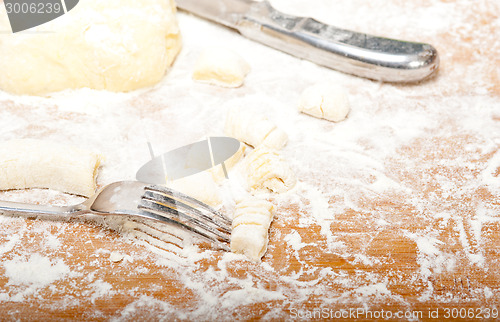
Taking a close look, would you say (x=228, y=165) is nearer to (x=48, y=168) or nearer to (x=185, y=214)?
(x=185, y=214)

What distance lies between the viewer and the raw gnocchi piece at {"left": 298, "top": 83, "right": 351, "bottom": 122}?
4.56ft

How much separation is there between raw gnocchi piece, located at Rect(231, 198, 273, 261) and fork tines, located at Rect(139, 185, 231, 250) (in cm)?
3

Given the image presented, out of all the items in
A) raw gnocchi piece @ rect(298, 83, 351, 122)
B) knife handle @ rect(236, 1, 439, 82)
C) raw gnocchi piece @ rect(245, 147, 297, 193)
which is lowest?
raw gnocchi piece @ rect(245, 147, 297, 193)

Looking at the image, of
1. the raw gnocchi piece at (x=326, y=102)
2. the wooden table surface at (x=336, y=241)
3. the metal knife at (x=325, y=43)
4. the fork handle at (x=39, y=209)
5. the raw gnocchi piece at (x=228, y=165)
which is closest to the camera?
the wooden table surface at (x=336, y=241)

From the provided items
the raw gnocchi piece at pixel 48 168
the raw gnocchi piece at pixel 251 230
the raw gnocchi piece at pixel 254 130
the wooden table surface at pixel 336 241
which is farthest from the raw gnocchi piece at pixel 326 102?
the raw gnocchi piece at pixel 48 168

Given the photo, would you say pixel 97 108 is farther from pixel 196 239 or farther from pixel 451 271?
pixel 451 271

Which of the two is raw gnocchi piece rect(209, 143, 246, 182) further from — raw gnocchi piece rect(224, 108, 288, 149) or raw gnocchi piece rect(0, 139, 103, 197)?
raw gnocchi piece rect(0, 139, 103, 197)

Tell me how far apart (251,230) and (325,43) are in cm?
78

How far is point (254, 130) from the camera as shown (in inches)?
51.3

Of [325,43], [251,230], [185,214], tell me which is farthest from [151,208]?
[325,43]

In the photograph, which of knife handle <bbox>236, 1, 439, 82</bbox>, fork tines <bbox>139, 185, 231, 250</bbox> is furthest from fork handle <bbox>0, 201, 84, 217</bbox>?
knife handle <bbox>236, 1, 439, 82</bbox>

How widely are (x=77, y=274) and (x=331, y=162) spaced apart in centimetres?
68

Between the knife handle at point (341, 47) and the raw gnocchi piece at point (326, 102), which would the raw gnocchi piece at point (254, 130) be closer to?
the raw gnocchi piece at point (326, 102)

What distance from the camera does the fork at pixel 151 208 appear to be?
1.05 meters
